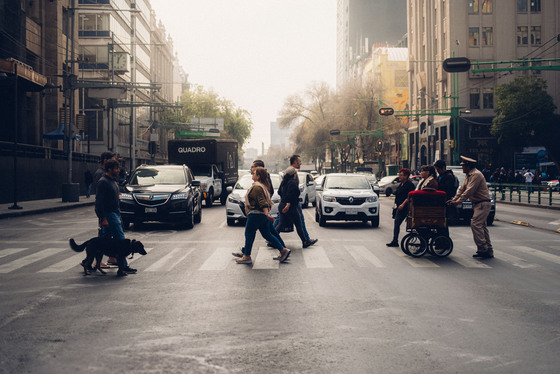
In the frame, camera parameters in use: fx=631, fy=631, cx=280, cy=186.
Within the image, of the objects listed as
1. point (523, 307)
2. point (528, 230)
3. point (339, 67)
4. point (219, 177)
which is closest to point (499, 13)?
point (219, 177)

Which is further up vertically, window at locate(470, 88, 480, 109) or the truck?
window at locate(470, 88, 480, 109)

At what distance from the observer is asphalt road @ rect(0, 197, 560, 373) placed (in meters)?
5.06

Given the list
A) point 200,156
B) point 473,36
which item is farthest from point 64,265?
point 473,36

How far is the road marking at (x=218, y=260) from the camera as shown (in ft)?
34.1

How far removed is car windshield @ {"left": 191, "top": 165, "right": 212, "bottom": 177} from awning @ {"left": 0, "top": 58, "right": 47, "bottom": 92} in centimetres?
932

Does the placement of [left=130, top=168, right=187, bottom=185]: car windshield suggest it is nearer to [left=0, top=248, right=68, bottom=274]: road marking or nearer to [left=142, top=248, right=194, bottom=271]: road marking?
[left=0, top=248, right=68, bottom=274]: road marking

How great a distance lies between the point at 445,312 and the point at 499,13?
5918 centimetres

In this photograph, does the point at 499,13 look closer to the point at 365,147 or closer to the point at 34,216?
the point at 365,147

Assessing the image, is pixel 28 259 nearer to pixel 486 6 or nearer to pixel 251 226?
pixel 251 226

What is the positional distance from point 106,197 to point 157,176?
361 inches

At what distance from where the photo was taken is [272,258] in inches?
454

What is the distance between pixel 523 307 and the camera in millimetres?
7188

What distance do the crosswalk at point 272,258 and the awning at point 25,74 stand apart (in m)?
19.0

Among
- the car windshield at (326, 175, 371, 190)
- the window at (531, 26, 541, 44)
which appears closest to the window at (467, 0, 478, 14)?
the window at (531, 26, 541, 44)
